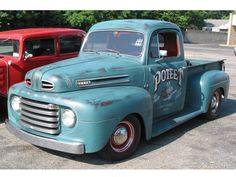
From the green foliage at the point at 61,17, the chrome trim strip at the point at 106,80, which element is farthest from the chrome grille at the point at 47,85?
the green foliage at the point at 61,17

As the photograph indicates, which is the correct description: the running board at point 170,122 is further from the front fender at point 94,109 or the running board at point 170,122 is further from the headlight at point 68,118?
the headlight at point 68,118

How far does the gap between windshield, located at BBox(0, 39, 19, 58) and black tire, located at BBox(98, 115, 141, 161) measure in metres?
3.19

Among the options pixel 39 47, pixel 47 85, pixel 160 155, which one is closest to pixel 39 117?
pixel 47 85

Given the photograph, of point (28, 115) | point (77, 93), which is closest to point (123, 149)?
point (77, 93)

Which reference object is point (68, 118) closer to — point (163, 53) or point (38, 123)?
point (38, 123)

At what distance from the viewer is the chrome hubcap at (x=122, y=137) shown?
17.0 ft

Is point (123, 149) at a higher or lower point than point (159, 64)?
lower

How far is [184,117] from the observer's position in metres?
6.69

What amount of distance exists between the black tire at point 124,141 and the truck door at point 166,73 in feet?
2.69

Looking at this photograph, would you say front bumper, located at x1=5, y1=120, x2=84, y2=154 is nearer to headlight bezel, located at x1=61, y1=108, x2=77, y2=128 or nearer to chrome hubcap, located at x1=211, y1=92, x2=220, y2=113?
headlight bezel, located at x1=61, y1=108, x2=77, y2=128

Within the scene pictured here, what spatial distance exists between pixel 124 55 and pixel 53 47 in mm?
2471

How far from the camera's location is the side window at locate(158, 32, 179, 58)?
21.1ft

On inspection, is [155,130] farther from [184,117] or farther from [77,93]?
[77,93]

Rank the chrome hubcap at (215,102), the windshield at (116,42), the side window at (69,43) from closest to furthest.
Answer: the windshield at (116,42), the chrome hubcap at (215,102), the side window at (69,43)
